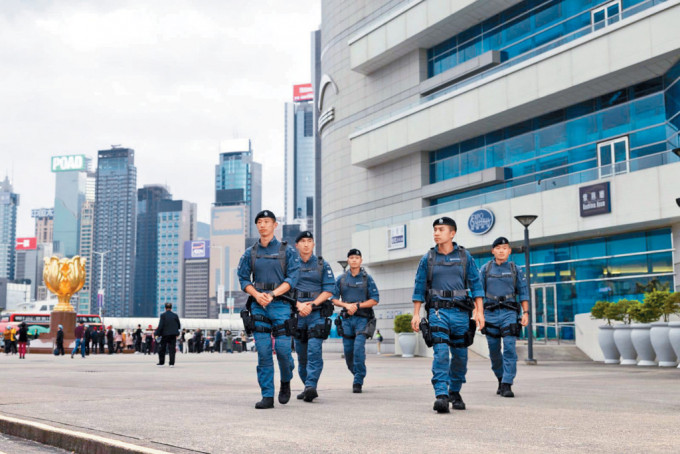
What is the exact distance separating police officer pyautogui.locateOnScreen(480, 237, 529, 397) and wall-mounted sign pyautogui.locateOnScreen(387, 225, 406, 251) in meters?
29.6

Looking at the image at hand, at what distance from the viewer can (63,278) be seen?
146 ft

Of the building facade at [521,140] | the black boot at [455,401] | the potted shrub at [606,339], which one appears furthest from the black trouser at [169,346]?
the black boot at [455,401]

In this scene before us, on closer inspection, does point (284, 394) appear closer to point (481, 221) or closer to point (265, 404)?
point (265, 404)

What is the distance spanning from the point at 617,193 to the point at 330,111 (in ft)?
91.2

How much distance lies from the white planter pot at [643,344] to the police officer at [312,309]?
14.0 m

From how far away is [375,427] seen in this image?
6.46 m

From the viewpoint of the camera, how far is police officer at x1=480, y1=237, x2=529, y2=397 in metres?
10.2

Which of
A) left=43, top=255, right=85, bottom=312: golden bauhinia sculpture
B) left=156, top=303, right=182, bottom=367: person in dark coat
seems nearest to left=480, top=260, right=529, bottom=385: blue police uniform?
left=156, top=303, right=182, bottom=367: person in dark coat

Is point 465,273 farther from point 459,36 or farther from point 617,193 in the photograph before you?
point 459,36

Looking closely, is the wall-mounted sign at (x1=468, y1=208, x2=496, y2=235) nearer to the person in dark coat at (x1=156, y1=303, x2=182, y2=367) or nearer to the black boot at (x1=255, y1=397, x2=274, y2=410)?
the person in dark coat at (x1=156, y1=303, x2=182, y2=367)

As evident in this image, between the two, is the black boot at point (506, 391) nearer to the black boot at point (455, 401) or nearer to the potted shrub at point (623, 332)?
the black boot at point (455, 401)

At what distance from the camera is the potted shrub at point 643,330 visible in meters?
20.7

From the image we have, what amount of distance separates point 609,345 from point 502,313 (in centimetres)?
1419

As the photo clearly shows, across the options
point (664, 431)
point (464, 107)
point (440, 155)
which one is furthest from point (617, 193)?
point (664, 431)
